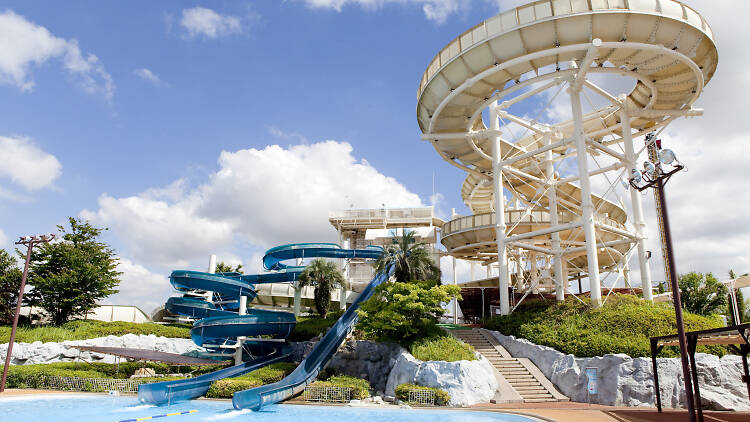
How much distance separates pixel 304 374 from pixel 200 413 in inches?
250

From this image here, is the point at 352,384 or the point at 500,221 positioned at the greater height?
the point at 500,221

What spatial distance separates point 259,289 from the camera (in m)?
45.6

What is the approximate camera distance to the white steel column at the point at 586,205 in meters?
24.4

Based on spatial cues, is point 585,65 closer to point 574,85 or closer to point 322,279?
point 574,85

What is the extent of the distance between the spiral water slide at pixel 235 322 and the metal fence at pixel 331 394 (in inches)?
165

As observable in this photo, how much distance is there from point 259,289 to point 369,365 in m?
23.0

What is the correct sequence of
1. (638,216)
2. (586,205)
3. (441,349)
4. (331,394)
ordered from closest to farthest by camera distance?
(331,394), (441,349), (586,205), (638,216)

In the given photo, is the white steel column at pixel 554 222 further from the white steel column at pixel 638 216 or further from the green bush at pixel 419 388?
the green bush at pixel 419 388

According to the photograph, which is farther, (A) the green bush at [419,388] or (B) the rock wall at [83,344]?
(B) the rock wall at [83,344]

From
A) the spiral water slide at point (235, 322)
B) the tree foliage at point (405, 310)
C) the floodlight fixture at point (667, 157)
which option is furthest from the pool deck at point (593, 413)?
the floodlight fixture at point (667, 157)

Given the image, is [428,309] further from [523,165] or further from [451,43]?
[523,165]

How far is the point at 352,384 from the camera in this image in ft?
72.2

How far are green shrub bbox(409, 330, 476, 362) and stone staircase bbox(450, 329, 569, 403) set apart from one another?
157 centimetres

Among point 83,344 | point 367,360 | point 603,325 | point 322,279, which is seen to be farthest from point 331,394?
point 83,344
